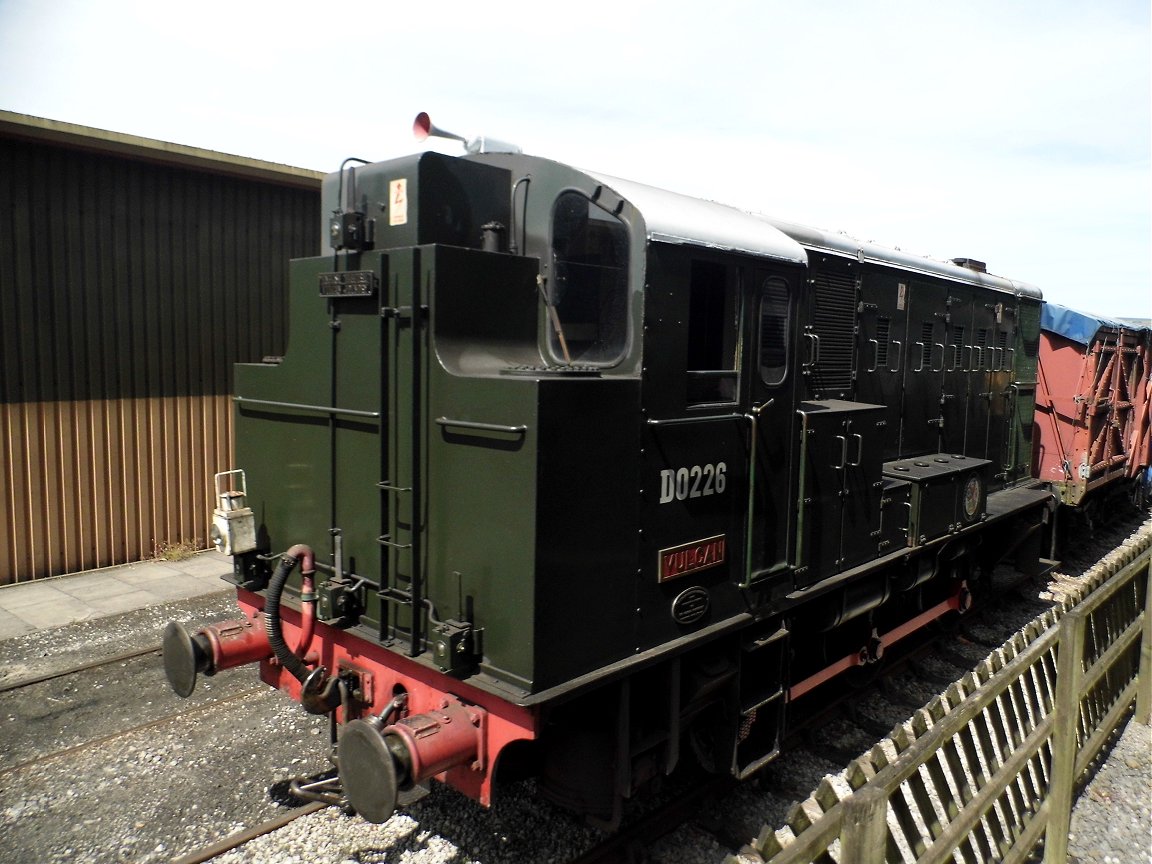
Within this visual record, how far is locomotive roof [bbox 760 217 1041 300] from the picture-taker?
19.1 feet

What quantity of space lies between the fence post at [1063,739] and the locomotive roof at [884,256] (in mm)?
2909

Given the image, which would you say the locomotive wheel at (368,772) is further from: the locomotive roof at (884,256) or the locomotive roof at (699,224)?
the locomotive roof at (884,256)

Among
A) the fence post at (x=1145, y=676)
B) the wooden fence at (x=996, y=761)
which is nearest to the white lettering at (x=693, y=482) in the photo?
the wooden fence at (x=996, y=761)

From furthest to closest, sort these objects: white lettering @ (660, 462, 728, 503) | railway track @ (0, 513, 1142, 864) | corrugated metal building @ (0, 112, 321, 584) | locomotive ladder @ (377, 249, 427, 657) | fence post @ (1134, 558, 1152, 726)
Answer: corrugated metal building @ (0, 112, 321, 584)
fence post @ (1134, 558, 1152, 726)
railway track @ (0, 513, 1142, 864)
white lettering @ (660, 462, 728, 503)
locomotive ladder @ (377, 249, 427, 657)

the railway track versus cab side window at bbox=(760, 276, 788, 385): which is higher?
cab side window at bbox=(760, 276, 788, 385)

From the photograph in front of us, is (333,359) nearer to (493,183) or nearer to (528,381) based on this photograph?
(493,183)

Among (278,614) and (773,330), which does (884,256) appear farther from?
(278,614)

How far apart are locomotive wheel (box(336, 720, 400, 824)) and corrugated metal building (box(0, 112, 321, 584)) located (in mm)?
7929

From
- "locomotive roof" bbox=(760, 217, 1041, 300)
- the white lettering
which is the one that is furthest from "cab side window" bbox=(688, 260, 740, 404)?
"locomotive roof" bbox=(760, 217, 1041, 300)

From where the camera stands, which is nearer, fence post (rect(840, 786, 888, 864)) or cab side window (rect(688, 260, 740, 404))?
fence post (rect(840, 786, 888, 864))

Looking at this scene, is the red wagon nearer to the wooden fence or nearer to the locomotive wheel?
the wooden fence

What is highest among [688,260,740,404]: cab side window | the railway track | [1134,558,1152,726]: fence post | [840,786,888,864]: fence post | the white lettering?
[688,260,740,404]: cab side window

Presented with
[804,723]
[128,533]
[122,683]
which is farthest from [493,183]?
[128,533]

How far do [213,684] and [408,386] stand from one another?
4.15 m
